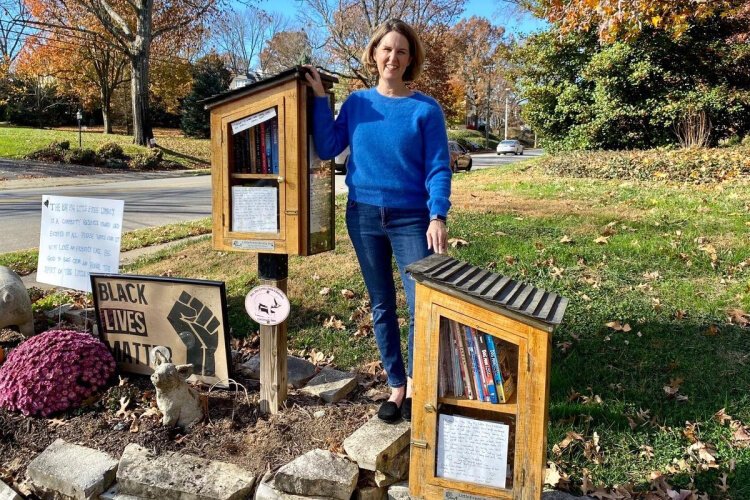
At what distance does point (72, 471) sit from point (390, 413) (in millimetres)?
1441

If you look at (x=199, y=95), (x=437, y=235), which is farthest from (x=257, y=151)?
(x=199, y=95)

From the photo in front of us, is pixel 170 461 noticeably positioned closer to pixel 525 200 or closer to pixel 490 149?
pixel 525 200

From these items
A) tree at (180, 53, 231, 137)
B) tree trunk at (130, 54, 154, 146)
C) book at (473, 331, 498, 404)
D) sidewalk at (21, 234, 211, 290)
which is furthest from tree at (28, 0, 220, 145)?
book at (473, 331, 498, 404)

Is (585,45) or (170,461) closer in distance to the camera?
(170,461)

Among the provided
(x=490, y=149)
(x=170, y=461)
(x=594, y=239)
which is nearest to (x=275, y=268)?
(x=170, y=461)

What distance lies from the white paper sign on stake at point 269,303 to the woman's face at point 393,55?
1132mm

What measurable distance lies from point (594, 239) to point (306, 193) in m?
3.66

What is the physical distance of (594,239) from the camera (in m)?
5.32

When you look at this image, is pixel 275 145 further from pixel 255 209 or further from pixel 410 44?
pixel 410 44

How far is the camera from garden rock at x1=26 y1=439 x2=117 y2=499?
2.41 metres

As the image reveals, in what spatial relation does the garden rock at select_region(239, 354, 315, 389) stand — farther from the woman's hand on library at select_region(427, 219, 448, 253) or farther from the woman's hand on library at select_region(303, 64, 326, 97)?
the woman's hand on library at select_region(303, 64, 326, 97)

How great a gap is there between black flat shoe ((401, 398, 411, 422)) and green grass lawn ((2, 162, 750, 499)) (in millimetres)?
739

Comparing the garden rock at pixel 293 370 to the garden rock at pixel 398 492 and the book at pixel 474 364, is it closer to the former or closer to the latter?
the garden rock at pixel 398 492

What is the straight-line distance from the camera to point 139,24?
2130 cm
